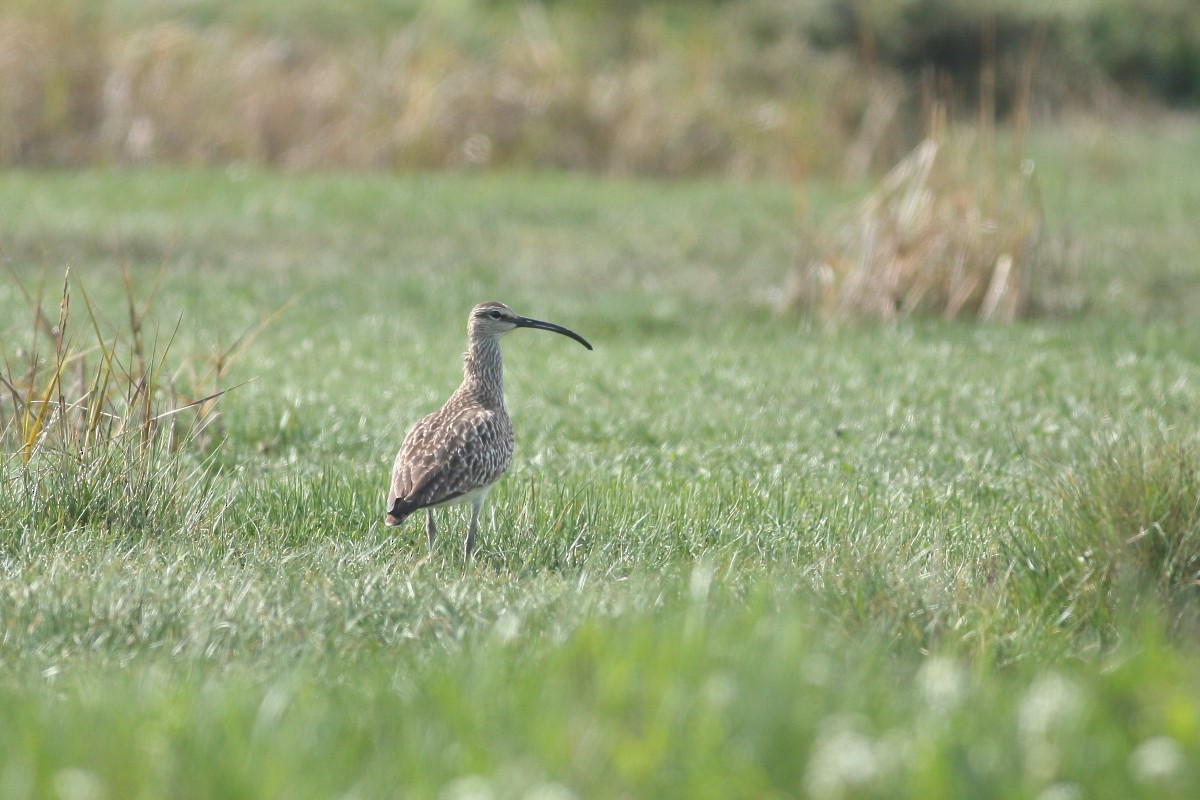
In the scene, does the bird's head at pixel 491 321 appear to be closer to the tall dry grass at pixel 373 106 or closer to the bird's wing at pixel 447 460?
the bird's wing at pixel 447 460

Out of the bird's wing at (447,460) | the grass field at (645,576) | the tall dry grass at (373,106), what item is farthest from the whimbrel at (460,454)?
the tall dry grass at (373,106)

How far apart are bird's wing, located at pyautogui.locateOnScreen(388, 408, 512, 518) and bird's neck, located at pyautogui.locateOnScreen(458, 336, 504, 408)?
42 centimetres

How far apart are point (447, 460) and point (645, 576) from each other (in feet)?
3.18

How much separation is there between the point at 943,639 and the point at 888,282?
8206mm

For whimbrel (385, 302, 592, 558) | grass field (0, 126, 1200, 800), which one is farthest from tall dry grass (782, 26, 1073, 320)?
whimbrel (385, 302, 592, 558)

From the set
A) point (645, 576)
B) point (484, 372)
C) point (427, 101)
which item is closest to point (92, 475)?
point (484, 372)

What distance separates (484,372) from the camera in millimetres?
7305

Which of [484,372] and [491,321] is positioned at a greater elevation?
[491,321]

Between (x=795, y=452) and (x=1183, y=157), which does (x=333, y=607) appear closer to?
(x=795, y=452)

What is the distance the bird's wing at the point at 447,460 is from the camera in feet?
20.2

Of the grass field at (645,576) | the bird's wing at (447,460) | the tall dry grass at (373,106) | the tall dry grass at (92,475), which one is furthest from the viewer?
the tall dry grass at (373,106)

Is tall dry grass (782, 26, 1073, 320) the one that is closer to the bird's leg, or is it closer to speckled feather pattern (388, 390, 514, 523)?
speckled feather pattern (388, 390, 514, 523)

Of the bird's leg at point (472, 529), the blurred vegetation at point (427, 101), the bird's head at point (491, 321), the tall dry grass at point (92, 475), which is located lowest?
the blurred vegetation at point (427, 101)

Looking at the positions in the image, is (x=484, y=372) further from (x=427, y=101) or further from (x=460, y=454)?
(x=427, y=101)
